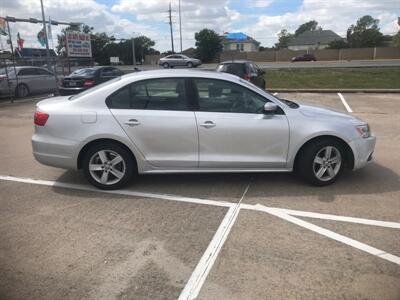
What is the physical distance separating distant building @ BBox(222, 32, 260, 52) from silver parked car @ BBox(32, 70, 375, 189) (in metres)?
112

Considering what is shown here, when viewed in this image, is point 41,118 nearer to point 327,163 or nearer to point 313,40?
point 327,163

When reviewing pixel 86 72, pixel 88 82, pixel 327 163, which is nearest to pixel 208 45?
pixel 86 72

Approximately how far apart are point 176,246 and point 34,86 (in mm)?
16279

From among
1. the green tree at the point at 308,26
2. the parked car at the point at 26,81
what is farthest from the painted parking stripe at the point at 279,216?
the green tree at the point at 308,26

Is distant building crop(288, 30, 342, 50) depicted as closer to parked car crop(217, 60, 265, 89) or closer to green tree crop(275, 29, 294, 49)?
green tree crop(275, 29, 294, 49)

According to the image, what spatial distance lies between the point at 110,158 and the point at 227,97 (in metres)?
1.74

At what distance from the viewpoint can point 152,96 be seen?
5.49 meters

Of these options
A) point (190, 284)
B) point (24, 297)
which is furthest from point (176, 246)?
point (24, 297)

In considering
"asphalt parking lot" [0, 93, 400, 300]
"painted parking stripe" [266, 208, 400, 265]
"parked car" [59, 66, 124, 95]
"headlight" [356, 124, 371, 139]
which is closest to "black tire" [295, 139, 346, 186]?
"asphalt parking lot" [0, 93, 400, 300]

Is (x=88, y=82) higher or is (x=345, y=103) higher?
(x=88, y=82)

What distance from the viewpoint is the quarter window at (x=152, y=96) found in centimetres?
543

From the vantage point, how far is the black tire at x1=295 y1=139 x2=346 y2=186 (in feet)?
17.9

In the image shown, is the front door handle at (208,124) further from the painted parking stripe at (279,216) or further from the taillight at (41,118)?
the taillight at (41,118)

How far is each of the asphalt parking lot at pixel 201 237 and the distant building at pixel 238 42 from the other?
11176 cm
